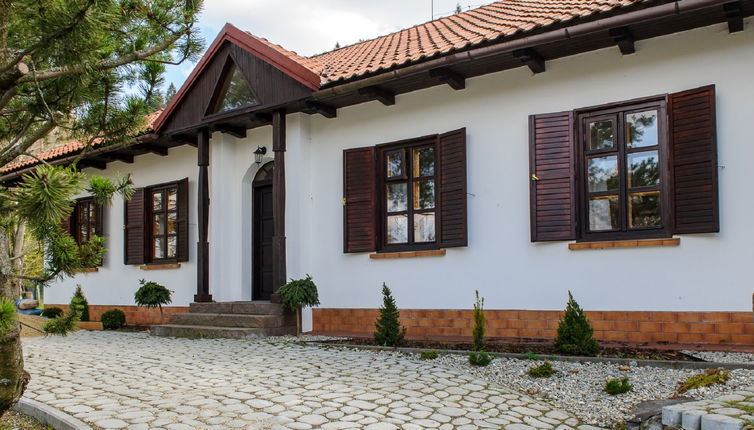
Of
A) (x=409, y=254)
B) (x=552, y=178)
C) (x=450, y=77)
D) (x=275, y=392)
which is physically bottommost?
(x=275, y=392)

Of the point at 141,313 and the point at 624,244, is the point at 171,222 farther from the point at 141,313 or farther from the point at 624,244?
the point at 624,244

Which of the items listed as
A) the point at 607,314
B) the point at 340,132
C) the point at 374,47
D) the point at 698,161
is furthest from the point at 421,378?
the point at 374,47

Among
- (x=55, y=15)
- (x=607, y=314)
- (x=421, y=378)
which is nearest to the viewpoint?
(x=55, y=15)

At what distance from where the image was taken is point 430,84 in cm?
857

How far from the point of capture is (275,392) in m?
5.06

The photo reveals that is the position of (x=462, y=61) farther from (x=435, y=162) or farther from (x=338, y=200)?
(x=338, y=200)

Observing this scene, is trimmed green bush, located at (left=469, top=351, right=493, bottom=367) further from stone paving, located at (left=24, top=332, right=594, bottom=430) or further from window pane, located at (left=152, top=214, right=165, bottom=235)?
window pane, located at (left=152, top=214, right=165, bottom=235)

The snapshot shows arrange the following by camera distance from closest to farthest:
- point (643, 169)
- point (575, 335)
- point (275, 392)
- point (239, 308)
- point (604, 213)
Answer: point (275, 392)
point (575, 335)
point (643, 169)
point (604, 213)
point (239, 308)

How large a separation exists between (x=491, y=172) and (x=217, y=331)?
173 inches

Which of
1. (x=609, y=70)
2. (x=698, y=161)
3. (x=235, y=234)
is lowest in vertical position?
(x=235, y=234)

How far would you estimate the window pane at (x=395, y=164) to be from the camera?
29.5ft

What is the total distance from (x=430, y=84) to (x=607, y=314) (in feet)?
12.3

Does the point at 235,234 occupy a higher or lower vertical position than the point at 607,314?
higher

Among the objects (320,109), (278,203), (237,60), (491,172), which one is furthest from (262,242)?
(491,172)
